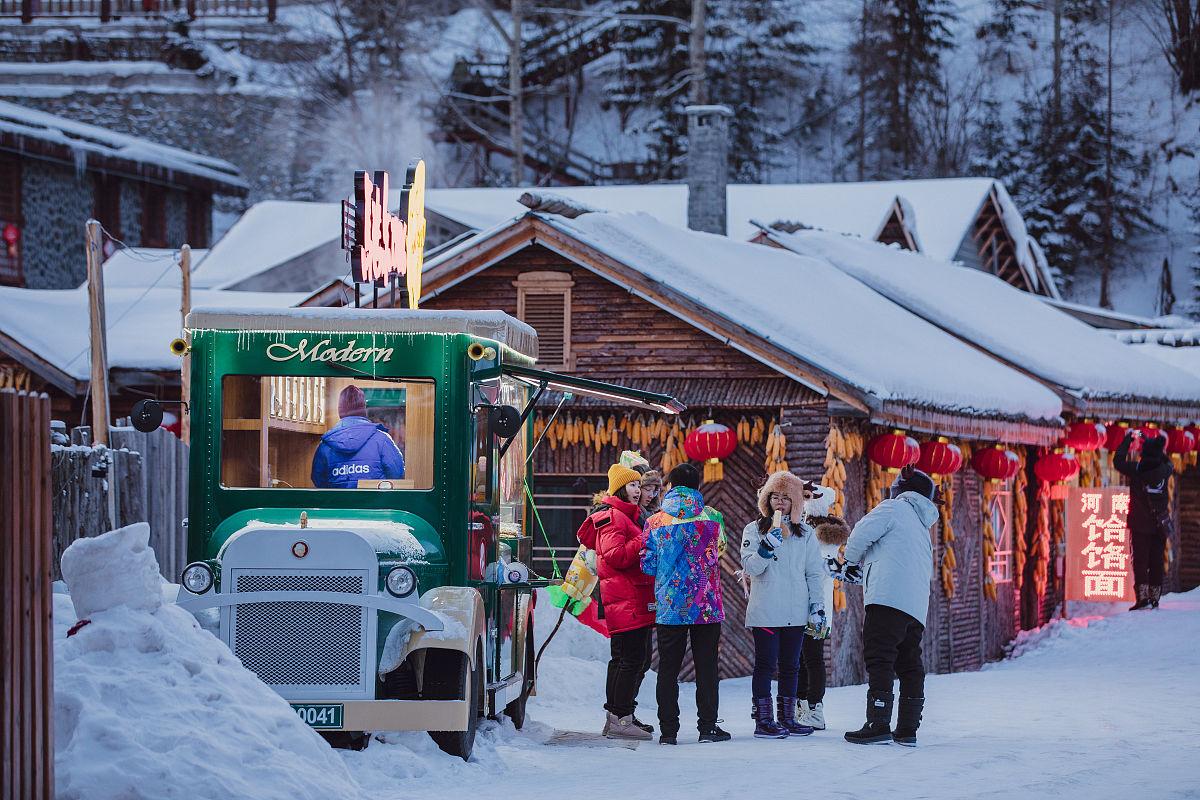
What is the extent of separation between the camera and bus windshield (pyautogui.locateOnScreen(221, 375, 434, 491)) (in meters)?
9.74

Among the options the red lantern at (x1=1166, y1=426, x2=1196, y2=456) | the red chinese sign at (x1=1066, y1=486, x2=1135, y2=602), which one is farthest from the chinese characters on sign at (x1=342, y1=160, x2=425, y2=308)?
the red lantern at (x1=1166, y1=426, x2=1196, y2=456)

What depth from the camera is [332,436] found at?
32.1 ft

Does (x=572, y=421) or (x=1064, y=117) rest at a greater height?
(x=1064, y=117)

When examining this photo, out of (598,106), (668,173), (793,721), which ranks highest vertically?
(598,106)

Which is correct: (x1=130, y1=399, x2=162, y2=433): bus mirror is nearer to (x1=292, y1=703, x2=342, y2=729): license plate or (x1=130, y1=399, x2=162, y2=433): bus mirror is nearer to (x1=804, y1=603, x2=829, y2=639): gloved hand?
(x1=292, y1=703, x2=342, y2=729): license plate

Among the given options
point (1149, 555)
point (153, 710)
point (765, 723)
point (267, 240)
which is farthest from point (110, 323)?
point (153, 710)

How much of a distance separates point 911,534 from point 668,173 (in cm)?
4294

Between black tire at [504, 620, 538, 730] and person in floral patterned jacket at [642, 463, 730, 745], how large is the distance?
100 centimetres

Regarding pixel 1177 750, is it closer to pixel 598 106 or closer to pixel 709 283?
pixel 709 283

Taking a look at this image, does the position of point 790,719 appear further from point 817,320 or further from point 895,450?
point 817,320

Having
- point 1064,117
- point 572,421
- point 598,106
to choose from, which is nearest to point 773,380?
point 572,421

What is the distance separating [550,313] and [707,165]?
24.5ft

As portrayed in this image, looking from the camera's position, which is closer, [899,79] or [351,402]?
[351,402]

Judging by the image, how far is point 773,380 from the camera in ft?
53.9
